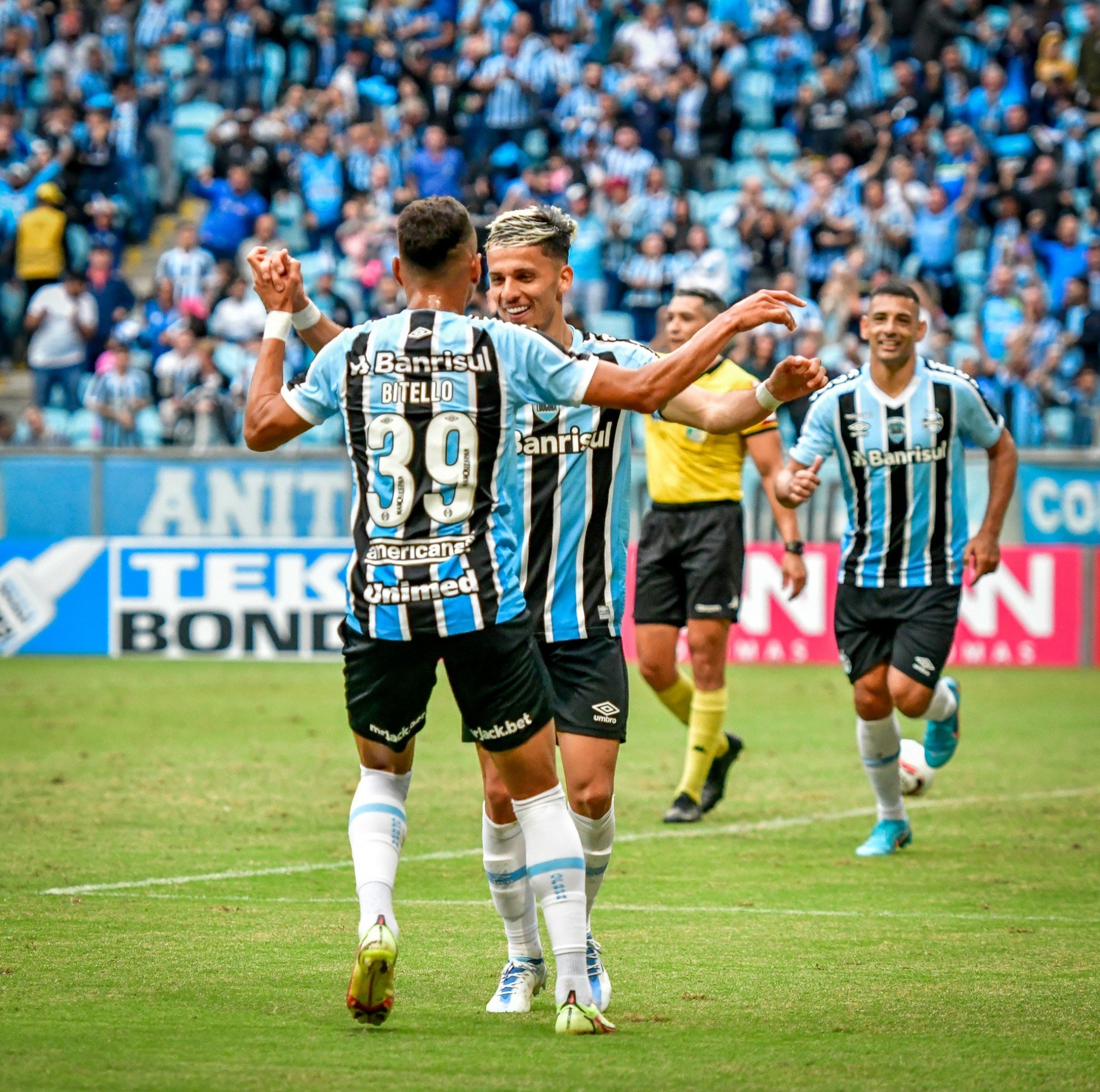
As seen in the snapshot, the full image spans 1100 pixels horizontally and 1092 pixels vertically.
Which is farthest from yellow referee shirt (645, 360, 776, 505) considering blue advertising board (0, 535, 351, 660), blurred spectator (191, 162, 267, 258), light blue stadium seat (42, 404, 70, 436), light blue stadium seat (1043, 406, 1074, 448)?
blurred spectator (191, 162, 267, 258)

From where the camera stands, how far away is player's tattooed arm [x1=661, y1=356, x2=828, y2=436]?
4953mm

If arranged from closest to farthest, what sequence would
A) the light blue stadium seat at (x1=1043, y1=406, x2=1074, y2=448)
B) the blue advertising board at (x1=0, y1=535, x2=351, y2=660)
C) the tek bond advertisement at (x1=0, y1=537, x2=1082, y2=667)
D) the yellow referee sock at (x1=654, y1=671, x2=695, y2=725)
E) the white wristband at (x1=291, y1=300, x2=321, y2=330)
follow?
the white wristband at (x1=291, y1=300, x2=321, y2=330) < the yellow referee sock at (x1=654, y1=671, x2=695, y2=725) < the tek bond advertisement at (x1=0, y1=537, x2=1082, y2=667) < the blue advertising board at (x1=0, y1=535, x2=351, y2=660) < the light blue stadium seat at (x1=1043, y1=406, x2=1074, y2=448)

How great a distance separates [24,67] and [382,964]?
22.8 meters

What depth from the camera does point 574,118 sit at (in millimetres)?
22688

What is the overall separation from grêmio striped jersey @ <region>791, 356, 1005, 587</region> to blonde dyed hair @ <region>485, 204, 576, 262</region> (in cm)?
283

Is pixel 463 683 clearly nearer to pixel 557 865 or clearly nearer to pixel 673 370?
pixel 557 865

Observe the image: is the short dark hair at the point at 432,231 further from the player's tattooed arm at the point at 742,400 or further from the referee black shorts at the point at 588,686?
the referee black shorts at the point at 588,686

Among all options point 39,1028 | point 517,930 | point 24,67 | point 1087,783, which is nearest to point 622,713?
point 517,930

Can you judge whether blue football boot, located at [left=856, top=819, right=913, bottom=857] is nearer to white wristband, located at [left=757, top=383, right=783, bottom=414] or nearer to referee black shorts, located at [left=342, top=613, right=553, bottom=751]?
white wristband, located at [left=757, top=383, right=783, bottom=414]

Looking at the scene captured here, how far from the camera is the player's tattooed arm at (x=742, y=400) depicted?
4953 millimetres

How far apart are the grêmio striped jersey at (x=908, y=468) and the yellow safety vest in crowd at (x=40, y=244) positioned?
15806mm

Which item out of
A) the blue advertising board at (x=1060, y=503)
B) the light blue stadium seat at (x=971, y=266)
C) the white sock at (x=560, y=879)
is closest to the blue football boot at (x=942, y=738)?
the white sock at (x=560, y=879)

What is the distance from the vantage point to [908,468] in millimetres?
8195

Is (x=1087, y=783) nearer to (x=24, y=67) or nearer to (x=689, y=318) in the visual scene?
(x=689, y=318)
